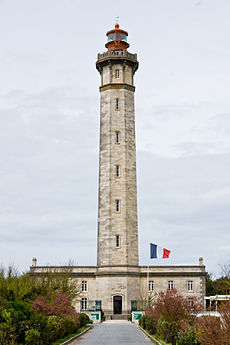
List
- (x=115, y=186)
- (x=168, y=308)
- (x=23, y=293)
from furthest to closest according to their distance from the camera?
(x=115, y=186) → (x=23, y=293) → (x=168, y=308)

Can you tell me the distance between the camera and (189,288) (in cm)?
4912

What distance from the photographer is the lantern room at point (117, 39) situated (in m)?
51.8

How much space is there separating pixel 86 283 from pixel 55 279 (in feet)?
44.1

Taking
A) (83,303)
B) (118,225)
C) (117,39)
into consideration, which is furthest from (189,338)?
(117,39)

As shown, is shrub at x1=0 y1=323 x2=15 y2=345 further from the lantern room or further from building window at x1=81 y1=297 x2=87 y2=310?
the lantern room

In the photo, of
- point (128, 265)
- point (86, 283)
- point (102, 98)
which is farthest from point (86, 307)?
point (102, 98)

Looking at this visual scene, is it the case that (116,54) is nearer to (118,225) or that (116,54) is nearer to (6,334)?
(118,225)

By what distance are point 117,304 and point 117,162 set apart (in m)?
13.9

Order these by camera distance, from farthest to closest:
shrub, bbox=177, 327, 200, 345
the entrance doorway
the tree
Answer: the entrance doorway
the tree
shrub, bbox=177, 327, 200, 345

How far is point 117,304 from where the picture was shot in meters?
46.0

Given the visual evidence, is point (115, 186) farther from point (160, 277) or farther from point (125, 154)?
point (160, 277)

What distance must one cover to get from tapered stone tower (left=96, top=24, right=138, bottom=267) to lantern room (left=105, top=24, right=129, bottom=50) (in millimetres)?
162

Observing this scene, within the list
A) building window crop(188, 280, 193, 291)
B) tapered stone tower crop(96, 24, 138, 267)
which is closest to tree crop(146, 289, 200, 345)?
tapered stone tower crop(96, 24, 138, 267)

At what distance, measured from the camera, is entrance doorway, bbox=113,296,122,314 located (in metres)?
45.8
